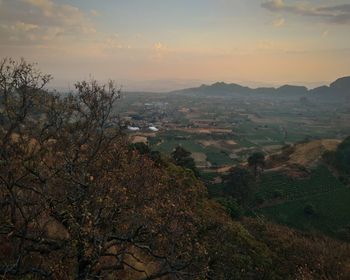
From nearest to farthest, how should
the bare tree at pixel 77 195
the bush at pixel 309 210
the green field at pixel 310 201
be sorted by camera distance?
1. the bare tree at pixel 77 195
2. the green field at pixel 310 201
3. the bush at pixel 309 210

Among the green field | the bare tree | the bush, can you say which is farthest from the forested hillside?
the bush

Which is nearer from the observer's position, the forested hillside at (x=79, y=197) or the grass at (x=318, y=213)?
the forested hillside at (x=79, y=197)

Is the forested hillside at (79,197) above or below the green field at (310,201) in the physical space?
above

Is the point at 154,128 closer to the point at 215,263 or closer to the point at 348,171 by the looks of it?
the point at 348,171

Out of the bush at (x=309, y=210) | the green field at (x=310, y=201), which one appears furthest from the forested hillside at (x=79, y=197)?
the bush at (x=309, y=210)

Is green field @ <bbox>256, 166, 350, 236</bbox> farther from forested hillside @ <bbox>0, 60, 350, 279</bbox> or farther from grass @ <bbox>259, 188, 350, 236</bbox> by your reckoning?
forested hillside @ <bbox>0, 60, 350, 279</bbox>

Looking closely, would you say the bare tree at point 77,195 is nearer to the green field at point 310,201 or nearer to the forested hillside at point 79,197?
the forested hillside at point 79,197

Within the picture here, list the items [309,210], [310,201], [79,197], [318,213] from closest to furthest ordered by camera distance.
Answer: [79,197]
[309,210]
[318,213]
[310,201]

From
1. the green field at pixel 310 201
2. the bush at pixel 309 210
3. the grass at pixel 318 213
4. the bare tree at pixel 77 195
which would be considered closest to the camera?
the bare tree at pixel 77 195

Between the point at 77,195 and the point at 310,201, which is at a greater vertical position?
the point at 77,195

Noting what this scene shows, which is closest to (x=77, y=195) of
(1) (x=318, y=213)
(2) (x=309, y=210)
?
(2) (x=309, y=210)

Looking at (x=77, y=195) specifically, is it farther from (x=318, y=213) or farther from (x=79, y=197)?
(x=318, y=213)

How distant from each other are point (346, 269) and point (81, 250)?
689 inches

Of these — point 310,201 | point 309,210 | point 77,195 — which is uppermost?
point 77,195
